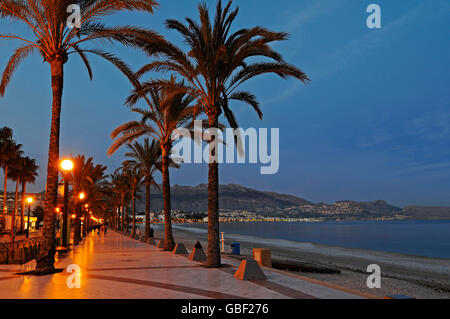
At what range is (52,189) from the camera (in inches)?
487

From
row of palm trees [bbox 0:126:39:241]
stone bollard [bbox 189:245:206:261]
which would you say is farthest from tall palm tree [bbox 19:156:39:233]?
stone bollard [bbox 189:245:206:261]

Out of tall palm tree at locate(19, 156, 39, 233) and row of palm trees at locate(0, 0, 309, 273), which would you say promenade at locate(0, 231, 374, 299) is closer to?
row of palm trees at locate(0, 0, 309, 273)

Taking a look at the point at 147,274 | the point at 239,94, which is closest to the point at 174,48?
the point at 239,94

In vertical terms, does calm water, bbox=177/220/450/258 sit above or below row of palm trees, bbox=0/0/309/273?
below

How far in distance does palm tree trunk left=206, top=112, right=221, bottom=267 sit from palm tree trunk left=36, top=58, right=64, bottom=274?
541cm

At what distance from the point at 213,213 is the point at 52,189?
5.74 metres

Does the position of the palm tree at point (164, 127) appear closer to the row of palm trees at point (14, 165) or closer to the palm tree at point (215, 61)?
the palm tree at point (215, 61)

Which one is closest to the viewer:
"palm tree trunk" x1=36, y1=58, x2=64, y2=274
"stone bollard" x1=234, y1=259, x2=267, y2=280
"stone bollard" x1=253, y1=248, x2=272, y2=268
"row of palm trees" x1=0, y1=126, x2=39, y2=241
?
"stone bollard" x1=234, y1=259, x2=267, y2=280

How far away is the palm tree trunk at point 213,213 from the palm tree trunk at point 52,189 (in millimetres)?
5414

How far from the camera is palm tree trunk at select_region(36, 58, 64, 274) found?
39.0 ft

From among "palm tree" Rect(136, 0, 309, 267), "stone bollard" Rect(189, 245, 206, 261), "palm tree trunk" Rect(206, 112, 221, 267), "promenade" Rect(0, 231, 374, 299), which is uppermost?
"palm tree" Rect(136, 0, 309, 267)

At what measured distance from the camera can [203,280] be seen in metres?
10.5

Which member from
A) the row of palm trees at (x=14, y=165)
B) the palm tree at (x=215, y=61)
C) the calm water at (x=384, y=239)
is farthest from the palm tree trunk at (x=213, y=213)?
the calm water at (x=384, y=239)
